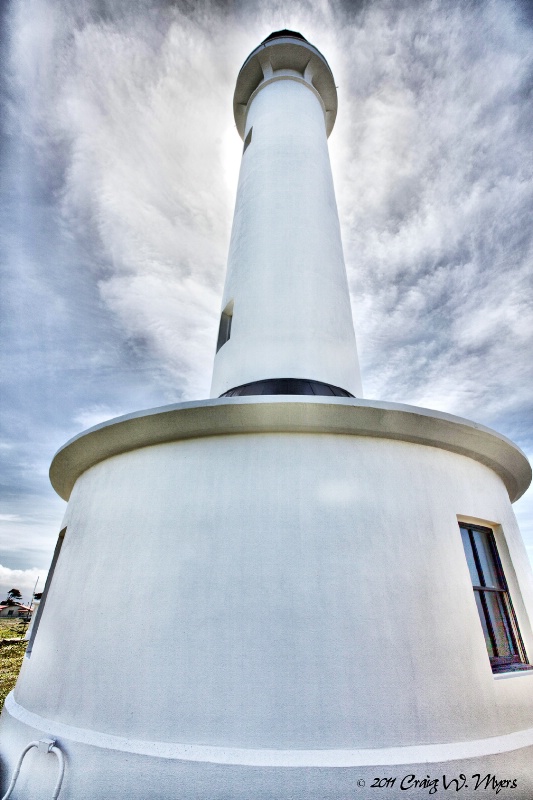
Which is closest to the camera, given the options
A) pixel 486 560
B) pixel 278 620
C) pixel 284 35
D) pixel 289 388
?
pixel 278 620

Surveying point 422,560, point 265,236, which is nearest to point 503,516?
point 422,560

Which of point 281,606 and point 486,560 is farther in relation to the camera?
point 486,560

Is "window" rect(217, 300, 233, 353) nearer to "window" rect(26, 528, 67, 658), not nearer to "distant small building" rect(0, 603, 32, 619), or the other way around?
"window" rect(26, 528, 67, 658)

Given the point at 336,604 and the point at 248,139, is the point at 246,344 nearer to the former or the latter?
the point at 336,604

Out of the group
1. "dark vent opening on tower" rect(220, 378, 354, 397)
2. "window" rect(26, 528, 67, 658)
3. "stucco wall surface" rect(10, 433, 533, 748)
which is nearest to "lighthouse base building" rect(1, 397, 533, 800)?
"stucco wall surface" rect(10, 433, 533, 748)

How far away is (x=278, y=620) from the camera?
345 centimetres

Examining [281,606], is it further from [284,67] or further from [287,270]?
[284,67]

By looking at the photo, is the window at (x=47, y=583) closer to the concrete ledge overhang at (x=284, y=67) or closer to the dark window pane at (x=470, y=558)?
the dark window pane at (x=470, y=558)

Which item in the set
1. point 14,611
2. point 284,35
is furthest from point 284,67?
point 14,611

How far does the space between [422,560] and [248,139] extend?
9432 millimetres

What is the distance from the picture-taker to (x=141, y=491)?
4336mm

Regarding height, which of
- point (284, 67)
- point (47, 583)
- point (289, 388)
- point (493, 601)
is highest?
point (284, 67)

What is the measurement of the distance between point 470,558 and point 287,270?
15.5 feet

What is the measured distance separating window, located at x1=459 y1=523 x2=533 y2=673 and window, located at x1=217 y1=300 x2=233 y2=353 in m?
4.60
